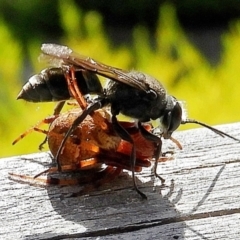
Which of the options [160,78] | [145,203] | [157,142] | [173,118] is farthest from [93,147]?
[160,78]

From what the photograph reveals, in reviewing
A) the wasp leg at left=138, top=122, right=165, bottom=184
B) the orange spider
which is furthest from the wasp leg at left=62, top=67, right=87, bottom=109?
the wasp leg at left=138, top=122, right=165, bottom=184

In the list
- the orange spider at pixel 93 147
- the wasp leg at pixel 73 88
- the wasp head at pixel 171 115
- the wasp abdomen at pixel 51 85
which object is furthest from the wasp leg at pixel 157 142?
the wasp abdomen at pixel 51 85

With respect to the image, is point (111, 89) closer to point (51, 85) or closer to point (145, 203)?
point (51, 85)

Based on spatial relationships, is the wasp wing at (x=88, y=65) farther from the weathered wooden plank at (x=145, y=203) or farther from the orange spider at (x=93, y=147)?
the weathered wooden plank at (x=145, y=203)

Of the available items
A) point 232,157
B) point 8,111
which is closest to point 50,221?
point 232,157

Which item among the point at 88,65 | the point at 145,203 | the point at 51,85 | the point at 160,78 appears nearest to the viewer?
the point at 145,203

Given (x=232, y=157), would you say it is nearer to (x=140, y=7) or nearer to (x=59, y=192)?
(x=59, y=192)
